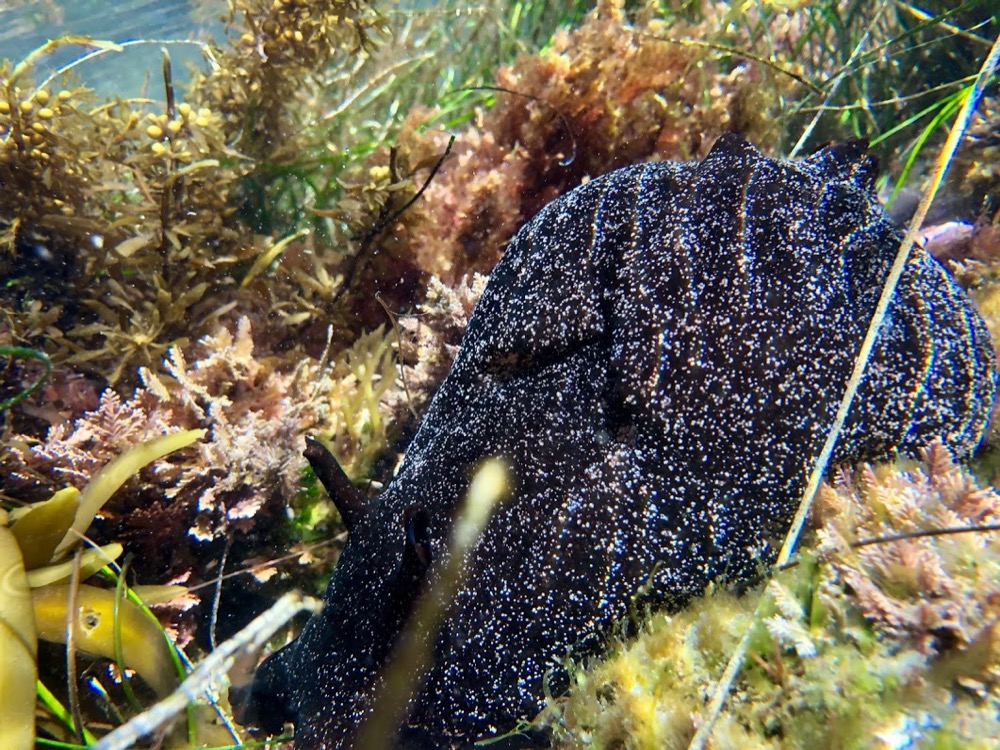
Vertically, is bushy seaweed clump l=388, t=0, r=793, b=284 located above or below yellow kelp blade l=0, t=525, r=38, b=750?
above

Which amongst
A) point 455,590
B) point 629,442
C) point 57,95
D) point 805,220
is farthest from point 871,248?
point 57,95

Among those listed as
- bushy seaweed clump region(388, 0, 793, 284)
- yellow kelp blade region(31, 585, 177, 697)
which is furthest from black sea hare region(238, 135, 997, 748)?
bushy seaweed clump region(388, 0, 793, 284)

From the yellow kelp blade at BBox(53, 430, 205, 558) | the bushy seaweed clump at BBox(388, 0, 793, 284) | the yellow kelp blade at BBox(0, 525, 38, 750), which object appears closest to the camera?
the yellow kelp blade at BBox(0, 525, 38, 750)

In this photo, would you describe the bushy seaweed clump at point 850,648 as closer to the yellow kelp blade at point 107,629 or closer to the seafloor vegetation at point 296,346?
the seafloor vegetation at point 296,346

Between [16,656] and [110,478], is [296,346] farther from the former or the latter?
[16,656]

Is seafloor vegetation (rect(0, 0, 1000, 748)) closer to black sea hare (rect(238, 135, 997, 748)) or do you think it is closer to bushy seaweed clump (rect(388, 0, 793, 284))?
bushy seaweed clump (rect(388, 0, 793, 284))

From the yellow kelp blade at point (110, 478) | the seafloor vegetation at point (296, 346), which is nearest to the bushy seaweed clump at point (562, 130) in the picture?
the seafloor vegetation at point (296, 346)

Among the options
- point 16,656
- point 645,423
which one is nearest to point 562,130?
point 645,423

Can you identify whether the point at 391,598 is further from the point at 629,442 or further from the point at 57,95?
the point at 57,95
